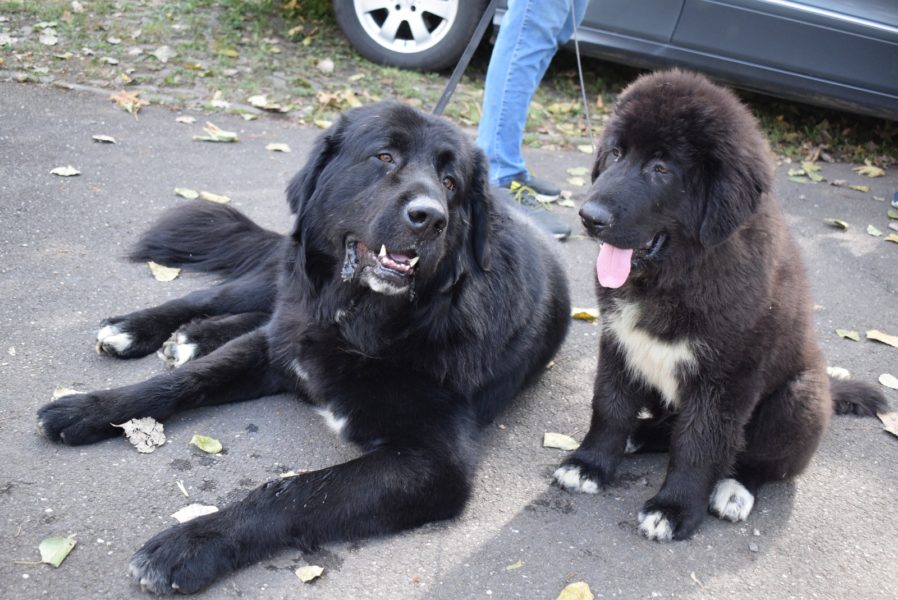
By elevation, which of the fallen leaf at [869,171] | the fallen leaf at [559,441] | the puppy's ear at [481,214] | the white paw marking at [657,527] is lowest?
the fallen leaf at [559,441]

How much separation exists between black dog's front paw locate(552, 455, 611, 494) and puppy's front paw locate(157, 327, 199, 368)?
1.61 m

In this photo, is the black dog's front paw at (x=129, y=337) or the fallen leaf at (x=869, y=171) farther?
the fallen leaf at (x=869, y=171)

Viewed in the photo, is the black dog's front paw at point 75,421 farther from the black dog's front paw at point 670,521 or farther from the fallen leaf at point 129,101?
the fallen leaf at point 129,101

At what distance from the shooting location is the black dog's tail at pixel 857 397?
3.71 meters

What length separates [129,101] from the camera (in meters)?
6.12

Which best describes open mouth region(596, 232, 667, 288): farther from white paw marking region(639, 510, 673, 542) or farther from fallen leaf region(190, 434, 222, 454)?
fallen leaf region(190, 434, 222, 454)

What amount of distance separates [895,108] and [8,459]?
6770mm

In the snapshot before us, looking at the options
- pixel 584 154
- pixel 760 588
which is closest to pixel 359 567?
pixel 760 588

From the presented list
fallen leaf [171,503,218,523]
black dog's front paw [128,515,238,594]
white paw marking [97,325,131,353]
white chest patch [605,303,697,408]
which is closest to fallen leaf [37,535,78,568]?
black dog's front paw [128,515,238,594]

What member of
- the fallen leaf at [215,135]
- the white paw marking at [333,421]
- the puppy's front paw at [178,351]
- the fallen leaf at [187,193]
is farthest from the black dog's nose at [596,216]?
the fallen leaf at [215,135]

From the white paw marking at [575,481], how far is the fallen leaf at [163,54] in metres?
5.20

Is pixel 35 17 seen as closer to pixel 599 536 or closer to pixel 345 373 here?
pixel 345 373

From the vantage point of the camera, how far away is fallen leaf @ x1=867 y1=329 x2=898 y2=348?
4574mm

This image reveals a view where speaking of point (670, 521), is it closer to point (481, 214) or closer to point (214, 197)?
point (481, 214)
